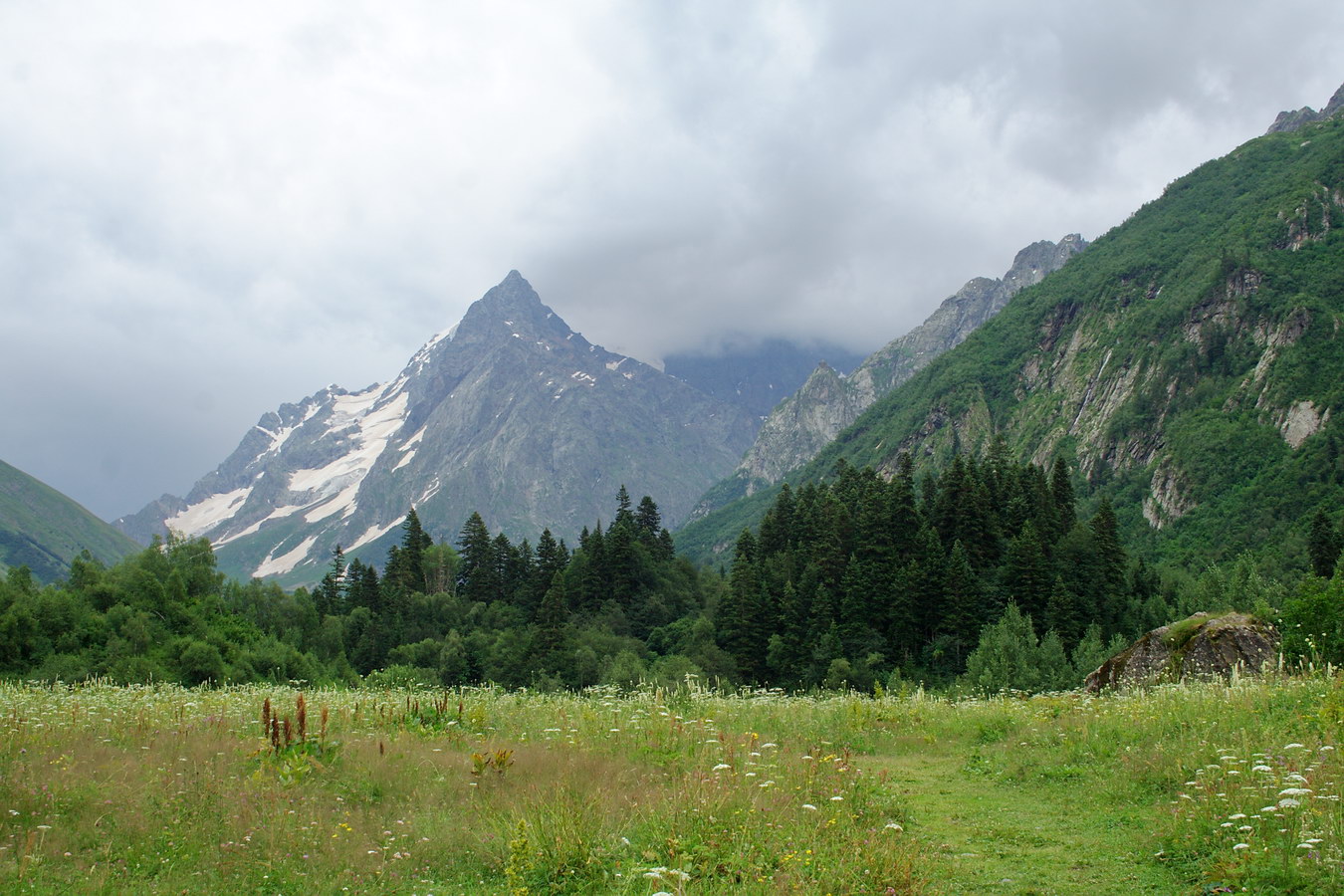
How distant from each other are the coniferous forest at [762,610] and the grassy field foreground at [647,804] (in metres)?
29.8

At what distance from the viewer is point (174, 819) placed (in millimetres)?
9945

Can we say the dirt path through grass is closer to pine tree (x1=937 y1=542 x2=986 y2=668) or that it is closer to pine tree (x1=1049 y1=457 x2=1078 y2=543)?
pine tree (x1=937 y1=542 x2=986 y2=668)

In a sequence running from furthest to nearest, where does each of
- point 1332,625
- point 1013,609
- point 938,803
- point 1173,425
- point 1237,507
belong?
point 1173,425 < point 1237,507 < point 1013,609 < point 1332,625 < point 938,803

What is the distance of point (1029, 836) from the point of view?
1041 centimetres

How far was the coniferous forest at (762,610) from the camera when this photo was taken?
53.1m

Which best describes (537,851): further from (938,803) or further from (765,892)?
(938,803)

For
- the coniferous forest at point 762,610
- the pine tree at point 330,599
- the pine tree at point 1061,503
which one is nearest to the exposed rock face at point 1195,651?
the coniferous forest at point 762,610

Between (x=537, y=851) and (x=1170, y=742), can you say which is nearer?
(x=537, y=851)

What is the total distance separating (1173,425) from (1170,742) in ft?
631

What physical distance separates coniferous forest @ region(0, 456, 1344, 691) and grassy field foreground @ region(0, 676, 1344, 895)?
29.8 m

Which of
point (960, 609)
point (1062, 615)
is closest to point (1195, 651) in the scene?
point (1062, 615)

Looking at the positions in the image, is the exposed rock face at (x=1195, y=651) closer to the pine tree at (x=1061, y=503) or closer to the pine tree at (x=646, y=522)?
the pine tree at (x=1061, y=503)

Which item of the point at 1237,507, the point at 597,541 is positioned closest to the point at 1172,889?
the point at 597,541

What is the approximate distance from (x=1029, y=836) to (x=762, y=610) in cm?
5928
